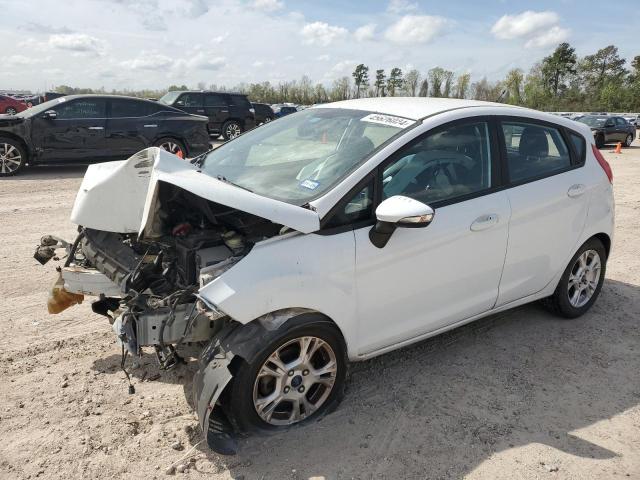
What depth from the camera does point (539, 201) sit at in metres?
3.76

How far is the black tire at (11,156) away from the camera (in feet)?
33.1

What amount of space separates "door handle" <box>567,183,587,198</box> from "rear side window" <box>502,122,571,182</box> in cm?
17

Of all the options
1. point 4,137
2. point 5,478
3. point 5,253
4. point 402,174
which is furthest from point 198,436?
point 4,137

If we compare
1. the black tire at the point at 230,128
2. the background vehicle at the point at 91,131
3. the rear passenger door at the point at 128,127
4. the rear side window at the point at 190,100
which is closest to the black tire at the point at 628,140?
A: the black tire at the point at 230,128

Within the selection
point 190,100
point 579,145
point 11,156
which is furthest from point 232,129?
point 579,145

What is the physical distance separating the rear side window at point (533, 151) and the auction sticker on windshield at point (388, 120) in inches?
32.5

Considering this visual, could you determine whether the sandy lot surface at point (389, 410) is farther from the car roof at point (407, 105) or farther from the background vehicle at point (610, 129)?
the background vehicle at point (610, 129)

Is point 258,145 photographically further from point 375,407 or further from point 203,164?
point 375,407

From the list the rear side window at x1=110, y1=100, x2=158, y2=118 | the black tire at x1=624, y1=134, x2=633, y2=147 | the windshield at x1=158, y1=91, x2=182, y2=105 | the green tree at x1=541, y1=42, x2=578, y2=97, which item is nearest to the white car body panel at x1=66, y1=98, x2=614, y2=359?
the rear side window at x1=110, y1=100, x2=158, y2=118

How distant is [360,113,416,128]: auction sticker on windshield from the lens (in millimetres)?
3326

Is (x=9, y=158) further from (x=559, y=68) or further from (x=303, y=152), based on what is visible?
(x=559, y=68)

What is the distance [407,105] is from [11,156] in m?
9.29

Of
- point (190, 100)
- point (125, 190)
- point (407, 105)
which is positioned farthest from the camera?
point (190, 100)

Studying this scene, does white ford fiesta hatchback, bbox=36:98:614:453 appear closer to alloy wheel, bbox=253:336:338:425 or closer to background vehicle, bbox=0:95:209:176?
alloy wheel, bbox=253:336:338:425
